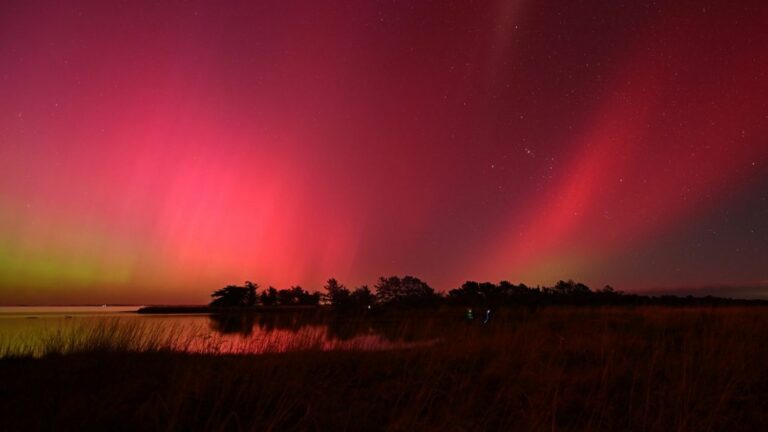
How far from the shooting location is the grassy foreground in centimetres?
453

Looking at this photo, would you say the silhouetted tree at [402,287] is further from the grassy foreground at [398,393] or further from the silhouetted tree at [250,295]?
the grassy foreground at [398,393]

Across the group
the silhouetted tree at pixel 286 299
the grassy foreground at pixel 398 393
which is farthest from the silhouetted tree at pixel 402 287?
the grassy foreground at pixel 398 393

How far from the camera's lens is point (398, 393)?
19.5 ft

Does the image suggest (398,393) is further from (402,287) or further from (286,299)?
(402,287)

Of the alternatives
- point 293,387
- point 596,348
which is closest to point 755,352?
point 596,348

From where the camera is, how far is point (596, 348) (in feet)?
31.6

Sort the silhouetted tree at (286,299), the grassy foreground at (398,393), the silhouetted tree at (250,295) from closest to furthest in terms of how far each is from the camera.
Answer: the grassy foreground at (398,393) → the silhouetted tree at (286,299) → the silhouetted tree at (250,295)

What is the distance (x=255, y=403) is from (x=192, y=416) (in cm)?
67

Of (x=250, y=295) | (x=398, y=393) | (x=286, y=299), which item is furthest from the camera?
(x=250, y=295)

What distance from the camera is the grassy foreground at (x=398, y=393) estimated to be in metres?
4.53

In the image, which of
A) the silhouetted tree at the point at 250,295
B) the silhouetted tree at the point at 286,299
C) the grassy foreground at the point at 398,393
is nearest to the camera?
the grassy foreground at the point at 398,393

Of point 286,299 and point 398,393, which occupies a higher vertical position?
point 286,299

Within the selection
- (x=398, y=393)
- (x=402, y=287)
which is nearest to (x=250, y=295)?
(x=402, y=287)

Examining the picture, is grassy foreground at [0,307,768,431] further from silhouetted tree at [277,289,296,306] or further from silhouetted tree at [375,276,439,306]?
silhouetted tree at [375,276,439,306]
